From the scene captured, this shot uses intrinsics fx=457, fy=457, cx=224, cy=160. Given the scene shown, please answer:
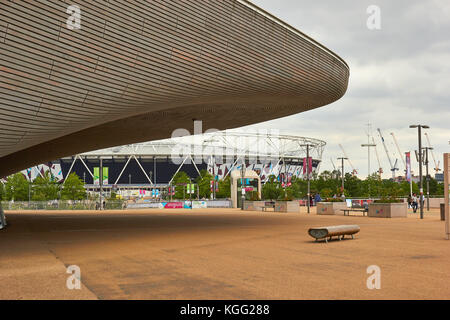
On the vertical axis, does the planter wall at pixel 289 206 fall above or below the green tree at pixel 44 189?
below

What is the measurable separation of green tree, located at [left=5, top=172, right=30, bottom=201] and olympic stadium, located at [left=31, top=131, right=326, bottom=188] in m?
20.2

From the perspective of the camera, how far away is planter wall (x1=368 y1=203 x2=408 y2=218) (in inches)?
1168

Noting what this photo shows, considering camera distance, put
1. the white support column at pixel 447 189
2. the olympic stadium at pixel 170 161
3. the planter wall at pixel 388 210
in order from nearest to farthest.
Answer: the white support column at pixel 447 189, the planter wall at pixel 388 210, the olympic stadium at pixel 170 161

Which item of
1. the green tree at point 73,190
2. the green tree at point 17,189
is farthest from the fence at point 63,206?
the green tree at point 17,189

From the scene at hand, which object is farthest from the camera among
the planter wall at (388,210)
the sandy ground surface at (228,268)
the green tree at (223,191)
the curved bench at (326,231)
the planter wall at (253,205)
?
the green tree at (223,191)

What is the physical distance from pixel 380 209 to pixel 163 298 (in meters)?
25.9

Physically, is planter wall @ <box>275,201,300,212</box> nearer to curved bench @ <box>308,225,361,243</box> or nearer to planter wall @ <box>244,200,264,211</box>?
planter wall @ <box>244,200,264,211</box>

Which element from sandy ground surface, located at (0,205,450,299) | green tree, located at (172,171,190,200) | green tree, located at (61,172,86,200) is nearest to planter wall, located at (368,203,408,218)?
sandy ground surface, located at (0,205,450,299)

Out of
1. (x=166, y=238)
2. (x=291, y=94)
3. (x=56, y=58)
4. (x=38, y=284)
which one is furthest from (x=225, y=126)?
(x=38, y=284)

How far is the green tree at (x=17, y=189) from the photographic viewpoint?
78.8 metres

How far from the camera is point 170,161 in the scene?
11000cm

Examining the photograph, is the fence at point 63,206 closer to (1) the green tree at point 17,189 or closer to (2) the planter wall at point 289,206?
(1) the green tree at point 17,189

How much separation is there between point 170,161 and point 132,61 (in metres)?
96.1

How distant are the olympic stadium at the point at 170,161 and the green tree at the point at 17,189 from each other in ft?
66.4
